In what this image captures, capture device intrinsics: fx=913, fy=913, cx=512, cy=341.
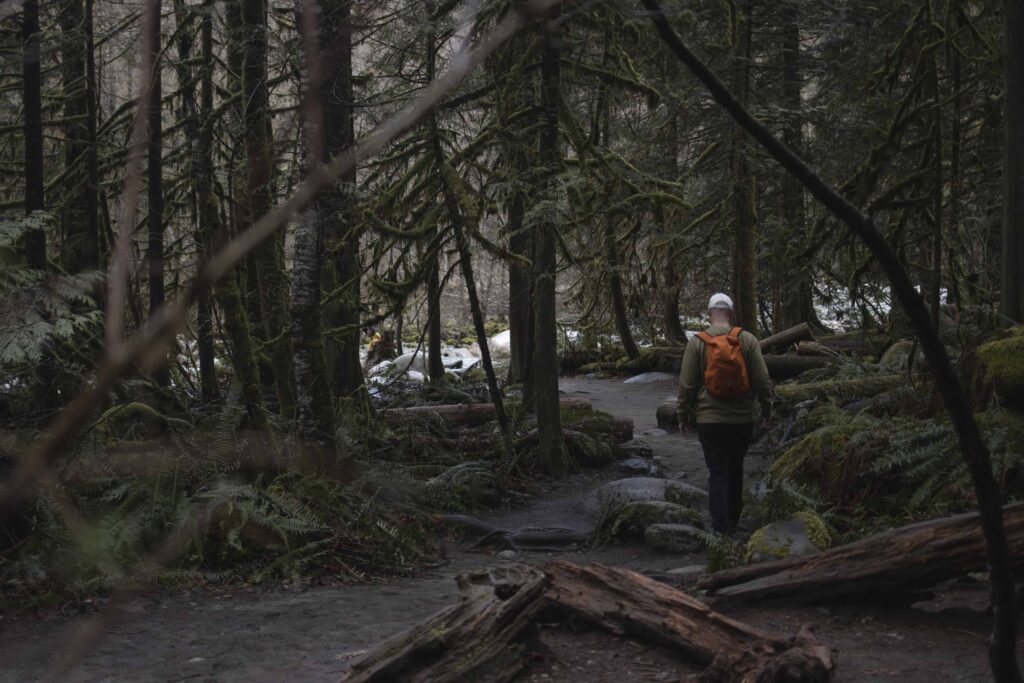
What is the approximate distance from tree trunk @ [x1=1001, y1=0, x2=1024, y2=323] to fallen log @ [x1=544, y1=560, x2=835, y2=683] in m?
5.67

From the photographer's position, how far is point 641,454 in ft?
44.4

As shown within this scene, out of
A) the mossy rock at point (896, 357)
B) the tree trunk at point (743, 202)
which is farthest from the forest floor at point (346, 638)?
the tree trunk at point (743, 202)

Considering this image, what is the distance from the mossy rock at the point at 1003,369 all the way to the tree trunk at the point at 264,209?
6614 millimetres

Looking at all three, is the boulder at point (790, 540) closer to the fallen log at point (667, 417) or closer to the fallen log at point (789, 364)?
the fallen log at point (667, 417)

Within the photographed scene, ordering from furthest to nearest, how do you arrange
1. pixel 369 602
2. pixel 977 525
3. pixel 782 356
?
pixel 782 356 → pixel 369 602 → pixel 977 525

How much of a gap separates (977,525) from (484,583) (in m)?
2.74

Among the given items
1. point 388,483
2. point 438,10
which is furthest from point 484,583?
point 438,10

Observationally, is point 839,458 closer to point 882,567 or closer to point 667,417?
point 882,567

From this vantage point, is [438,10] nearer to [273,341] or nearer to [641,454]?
[273,341]

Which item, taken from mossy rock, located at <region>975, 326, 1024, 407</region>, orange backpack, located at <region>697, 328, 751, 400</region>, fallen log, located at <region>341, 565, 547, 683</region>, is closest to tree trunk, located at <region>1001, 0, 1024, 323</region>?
mossy rock, located at <region>975, 326, 1024, 407</region>

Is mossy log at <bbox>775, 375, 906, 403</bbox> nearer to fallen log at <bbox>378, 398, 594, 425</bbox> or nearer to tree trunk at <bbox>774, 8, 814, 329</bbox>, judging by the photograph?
fallen log at <bbox>378, 398, 594, 425</bbox>

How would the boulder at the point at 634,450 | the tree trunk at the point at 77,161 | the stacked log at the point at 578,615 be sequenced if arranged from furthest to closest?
1. the boulder at the point at 634,450
2. the tree trunk at the point at 77,161
3. the stacked log at the point at 578,615

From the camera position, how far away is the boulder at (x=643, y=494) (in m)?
Result: 9.79

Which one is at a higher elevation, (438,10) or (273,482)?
(438,10)
